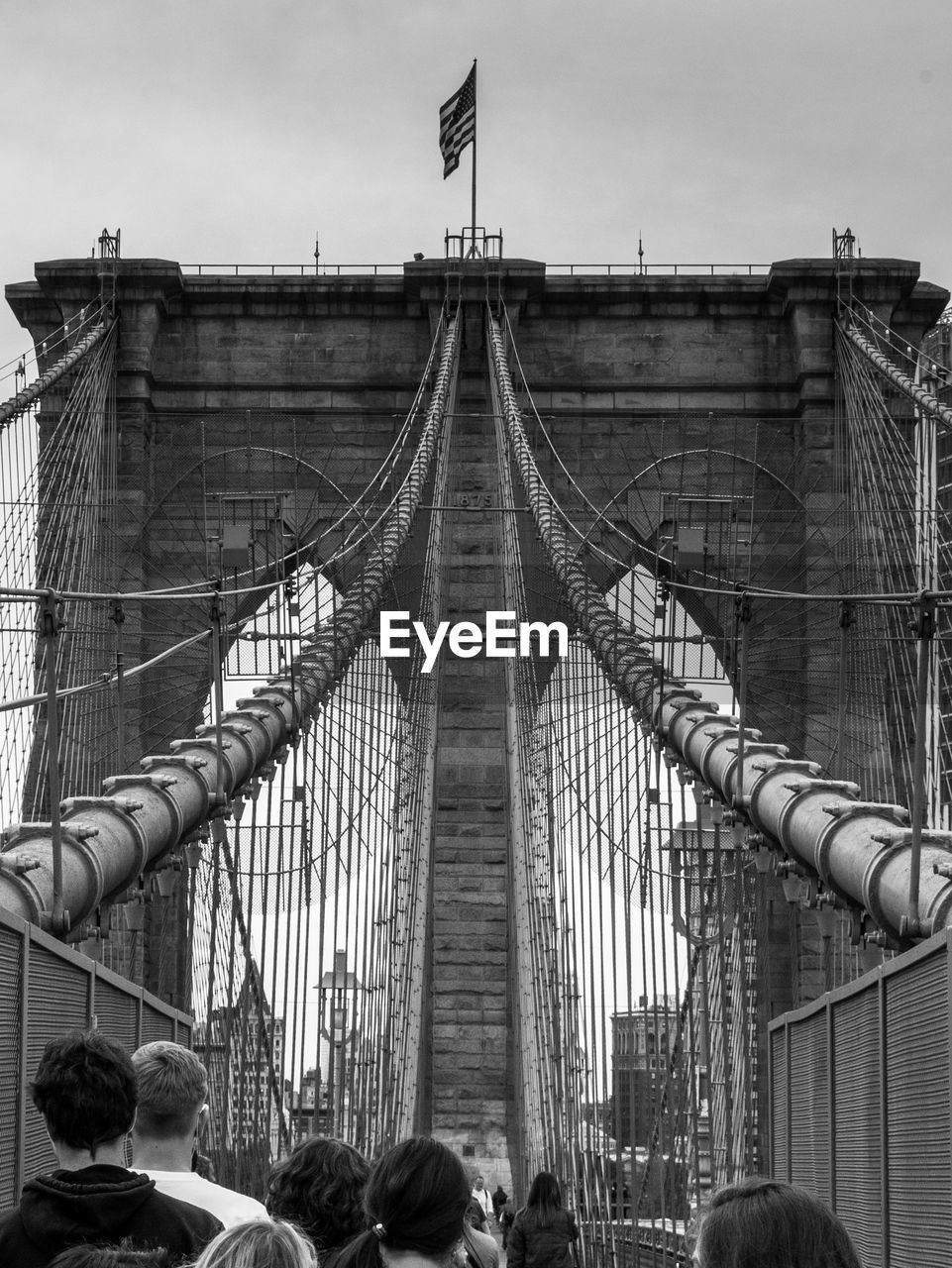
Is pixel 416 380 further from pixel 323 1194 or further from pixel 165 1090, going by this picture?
pixel 323 1194

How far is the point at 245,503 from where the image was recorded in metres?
22.3

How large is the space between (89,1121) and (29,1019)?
1.48m

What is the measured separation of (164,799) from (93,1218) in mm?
5160

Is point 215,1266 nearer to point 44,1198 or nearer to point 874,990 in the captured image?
point 44,1198

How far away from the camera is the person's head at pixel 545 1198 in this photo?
6852 mm

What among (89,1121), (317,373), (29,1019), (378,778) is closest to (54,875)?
(29,1019)

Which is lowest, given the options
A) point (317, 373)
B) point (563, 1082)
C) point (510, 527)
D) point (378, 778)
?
point (563, 1082)

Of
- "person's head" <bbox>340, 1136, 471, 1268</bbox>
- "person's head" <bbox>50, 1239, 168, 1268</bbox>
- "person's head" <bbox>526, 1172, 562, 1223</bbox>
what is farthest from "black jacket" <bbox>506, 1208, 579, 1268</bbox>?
"person's head" <bbox>50, 1239, 168, 1268</bbox>

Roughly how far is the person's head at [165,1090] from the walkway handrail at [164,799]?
2069mm

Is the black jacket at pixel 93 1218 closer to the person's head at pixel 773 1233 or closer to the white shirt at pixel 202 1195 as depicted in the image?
the white shirt at pixel 202 1195

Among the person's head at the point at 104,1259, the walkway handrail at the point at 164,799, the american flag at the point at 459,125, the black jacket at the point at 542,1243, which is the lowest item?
the black jacket at the point at 542,1243

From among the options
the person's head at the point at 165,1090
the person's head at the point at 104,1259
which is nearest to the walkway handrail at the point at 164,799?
the person's head at the point at 165,1090

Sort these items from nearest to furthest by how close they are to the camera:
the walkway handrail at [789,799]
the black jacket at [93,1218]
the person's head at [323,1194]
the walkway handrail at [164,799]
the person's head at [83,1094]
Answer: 1. the black jacket at [93,1218]
2. the person's head at [83,1094]
3. the person's head at [323,1194]
4. the walkway handrail at [164,799]
5. the walkway handrail at [789,799]

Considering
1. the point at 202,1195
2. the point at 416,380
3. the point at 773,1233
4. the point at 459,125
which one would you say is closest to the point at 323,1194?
the point at 202,1195
